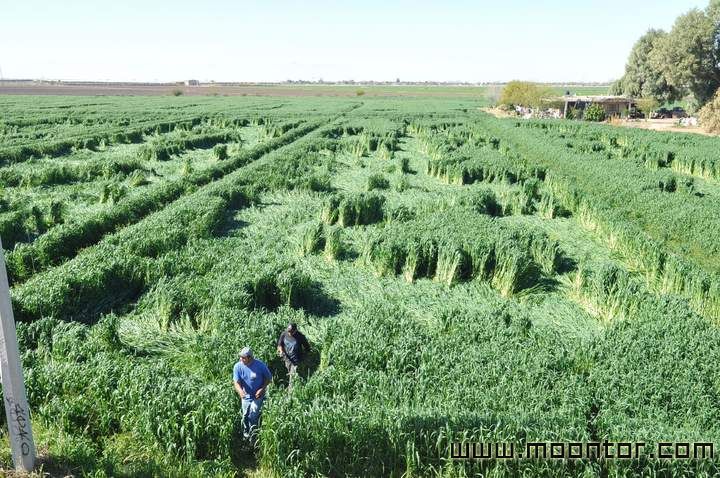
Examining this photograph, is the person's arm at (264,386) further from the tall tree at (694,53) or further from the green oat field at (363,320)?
the tall tree at (694,53)

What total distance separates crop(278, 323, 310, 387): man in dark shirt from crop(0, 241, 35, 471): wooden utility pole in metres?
3.53

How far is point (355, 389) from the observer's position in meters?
7.36

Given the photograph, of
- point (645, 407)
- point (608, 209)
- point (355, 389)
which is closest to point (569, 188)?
point (608, 209)

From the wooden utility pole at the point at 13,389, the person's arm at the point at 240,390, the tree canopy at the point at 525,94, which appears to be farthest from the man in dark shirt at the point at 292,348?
the tree canopy at the point at 525,94

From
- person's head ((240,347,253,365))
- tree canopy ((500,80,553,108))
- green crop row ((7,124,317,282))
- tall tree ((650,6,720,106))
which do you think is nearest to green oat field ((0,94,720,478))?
green crop row ((7,124,317,282))

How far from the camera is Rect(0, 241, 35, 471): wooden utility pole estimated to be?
5.44 m

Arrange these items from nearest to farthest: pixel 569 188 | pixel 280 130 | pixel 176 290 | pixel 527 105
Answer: pixel 176 290
pixel 569 188
pixel 280 130
pixel 527 105

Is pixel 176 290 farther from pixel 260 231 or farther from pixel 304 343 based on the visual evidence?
pixel 260 231

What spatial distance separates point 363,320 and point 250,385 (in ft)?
9.81

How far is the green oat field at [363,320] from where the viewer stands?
6281 mm

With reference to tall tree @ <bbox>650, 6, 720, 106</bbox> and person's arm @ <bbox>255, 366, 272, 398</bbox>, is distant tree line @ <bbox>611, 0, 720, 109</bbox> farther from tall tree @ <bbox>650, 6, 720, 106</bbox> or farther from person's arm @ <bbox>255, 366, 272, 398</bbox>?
person's arm @ <bbox>255, 366, 272, 398</bbox>

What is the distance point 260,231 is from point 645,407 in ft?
40.1

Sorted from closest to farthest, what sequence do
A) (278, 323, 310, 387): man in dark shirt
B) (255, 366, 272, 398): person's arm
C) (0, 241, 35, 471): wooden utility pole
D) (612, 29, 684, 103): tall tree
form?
(0, 241, 35, 471): wooden utility pole, (255, 366, 272, 398): person's arm, (278, 323, 310, 387): man in dark shirt, (612, 29, 684, 103): tall tree

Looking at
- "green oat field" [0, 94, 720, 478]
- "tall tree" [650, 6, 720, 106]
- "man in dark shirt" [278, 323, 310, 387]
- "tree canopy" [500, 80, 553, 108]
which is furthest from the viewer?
"tree canopy" [500, 80, 553, 108]
